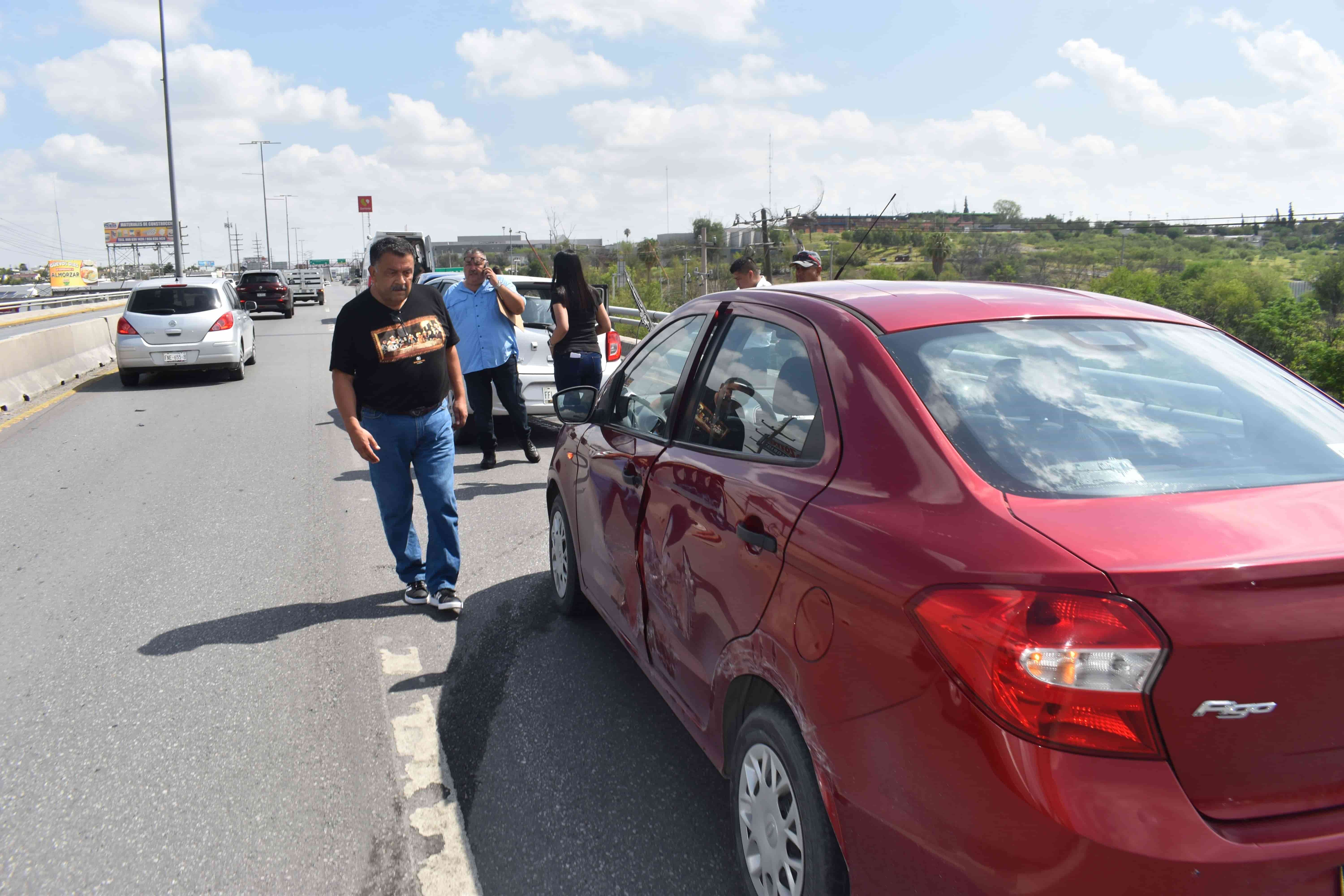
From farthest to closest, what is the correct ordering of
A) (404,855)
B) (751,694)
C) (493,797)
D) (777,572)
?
1. (493,797)
2. (404,855)
3. (751,694)
4. (777,572)

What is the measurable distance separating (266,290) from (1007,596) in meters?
36.2

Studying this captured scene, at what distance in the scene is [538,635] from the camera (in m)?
4.58

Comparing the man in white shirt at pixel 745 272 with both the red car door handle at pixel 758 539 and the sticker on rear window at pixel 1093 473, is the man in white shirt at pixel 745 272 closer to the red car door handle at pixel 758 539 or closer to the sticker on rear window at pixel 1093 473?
the red car door handle at pixel 758 539

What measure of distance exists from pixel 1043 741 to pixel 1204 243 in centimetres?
5849

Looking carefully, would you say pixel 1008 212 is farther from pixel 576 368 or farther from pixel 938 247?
pixel 576 368

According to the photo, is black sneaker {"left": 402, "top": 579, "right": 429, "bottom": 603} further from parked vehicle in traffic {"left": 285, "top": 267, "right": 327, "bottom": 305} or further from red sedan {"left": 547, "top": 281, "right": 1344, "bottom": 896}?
parked vehicle in traffic {"left": 285, "top": 267, "right": 327, "bottom": 305}

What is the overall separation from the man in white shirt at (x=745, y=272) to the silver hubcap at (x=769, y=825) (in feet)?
15.7

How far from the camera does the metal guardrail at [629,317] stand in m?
18.5

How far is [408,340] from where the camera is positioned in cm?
477

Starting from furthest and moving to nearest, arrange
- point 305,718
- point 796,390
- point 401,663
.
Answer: point 401,663, point 305,718, point 796,390

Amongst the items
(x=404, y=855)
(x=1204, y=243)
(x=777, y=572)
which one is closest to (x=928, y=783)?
(x=777, y=572)

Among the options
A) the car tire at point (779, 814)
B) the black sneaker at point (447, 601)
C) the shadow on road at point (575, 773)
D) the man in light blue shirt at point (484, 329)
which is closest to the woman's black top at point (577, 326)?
the man in light blue shirt at point (484, 329)

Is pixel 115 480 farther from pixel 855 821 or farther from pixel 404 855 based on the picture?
pixel 855 821

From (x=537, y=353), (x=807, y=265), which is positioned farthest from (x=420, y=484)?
(x=537, y=353)
